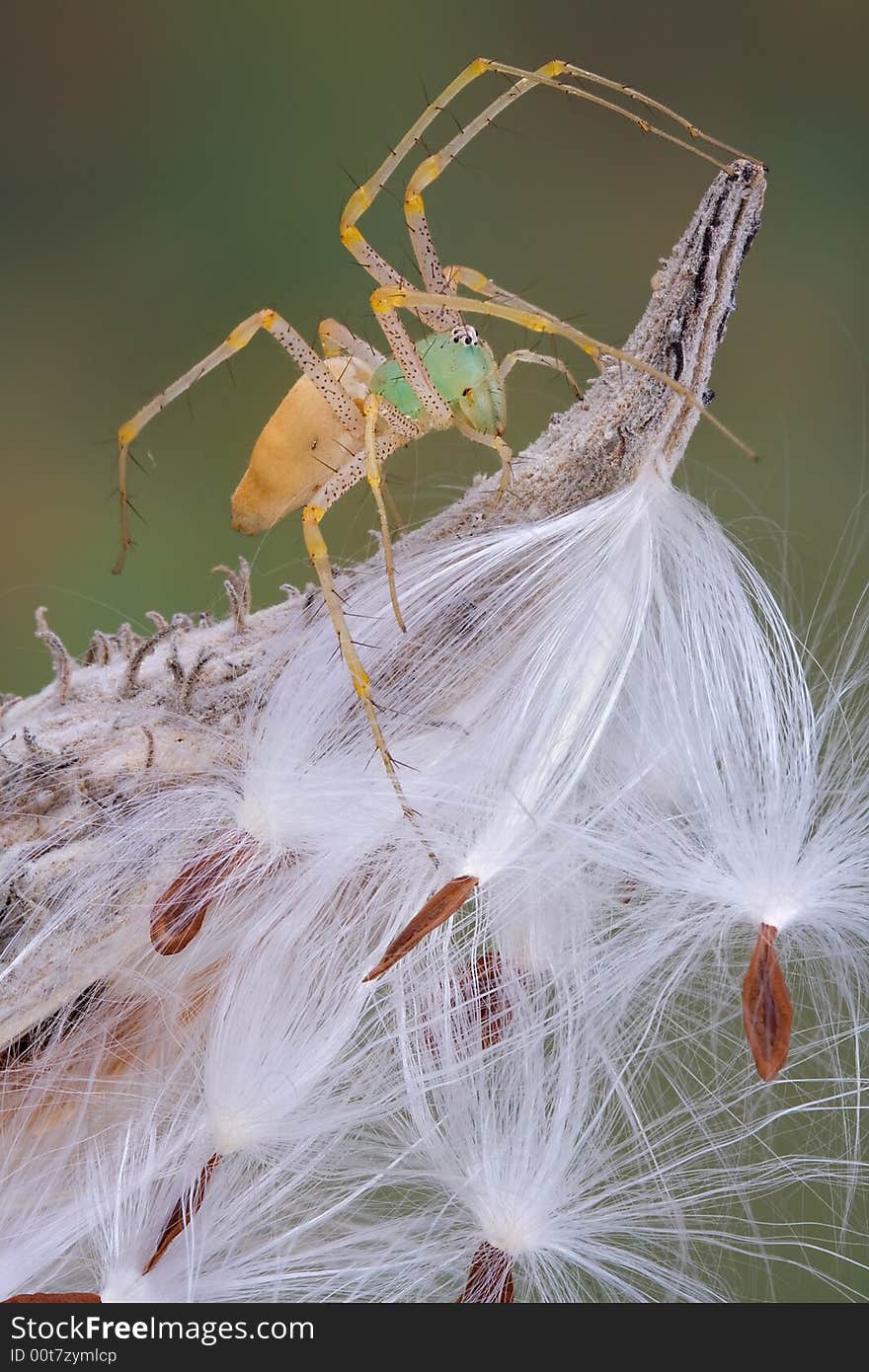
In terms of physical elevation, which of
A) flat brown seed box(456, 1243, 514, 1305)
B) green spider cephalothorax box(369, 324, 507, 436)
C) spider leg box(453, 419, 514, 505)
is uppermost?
green spider cephalothorax box(369, 324, 507, 436)

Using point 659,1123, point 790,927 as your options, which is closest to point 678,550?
point 790,927

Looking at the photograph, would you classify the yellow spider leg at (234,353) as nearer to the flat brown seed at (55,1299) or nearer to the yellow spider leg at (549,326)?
the yellow spider leg at (549,326)

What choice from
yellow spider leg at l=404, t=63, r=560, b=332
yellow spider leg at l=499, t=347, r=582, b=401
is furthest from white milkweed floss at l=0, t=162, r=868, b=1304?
yellow spider leg at l=404, t=63, r=560, b=332

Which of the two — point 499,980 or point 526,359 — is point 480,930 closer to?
point 499,980

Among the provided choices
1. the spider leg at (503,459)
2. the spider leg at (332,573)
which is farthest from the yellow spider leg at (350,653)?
the spider leg at (503,459)

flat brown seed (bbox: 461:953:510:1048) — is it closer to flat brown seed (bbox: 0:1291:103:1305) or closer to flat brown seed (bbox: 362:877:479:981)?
flat brown seed (bbox: 362:877:479:981)

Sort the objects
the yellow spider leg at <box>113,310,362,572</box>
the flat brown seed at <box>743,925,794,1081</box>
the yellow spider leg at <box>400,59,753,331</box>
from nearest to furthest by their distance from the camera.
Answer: the flat brown seed at <box>743,925,794,1081</box>, the yellow spider leg at <box>400,59,753,331</box>, the yellow spider leg at <box>113,310,362,572</box>
